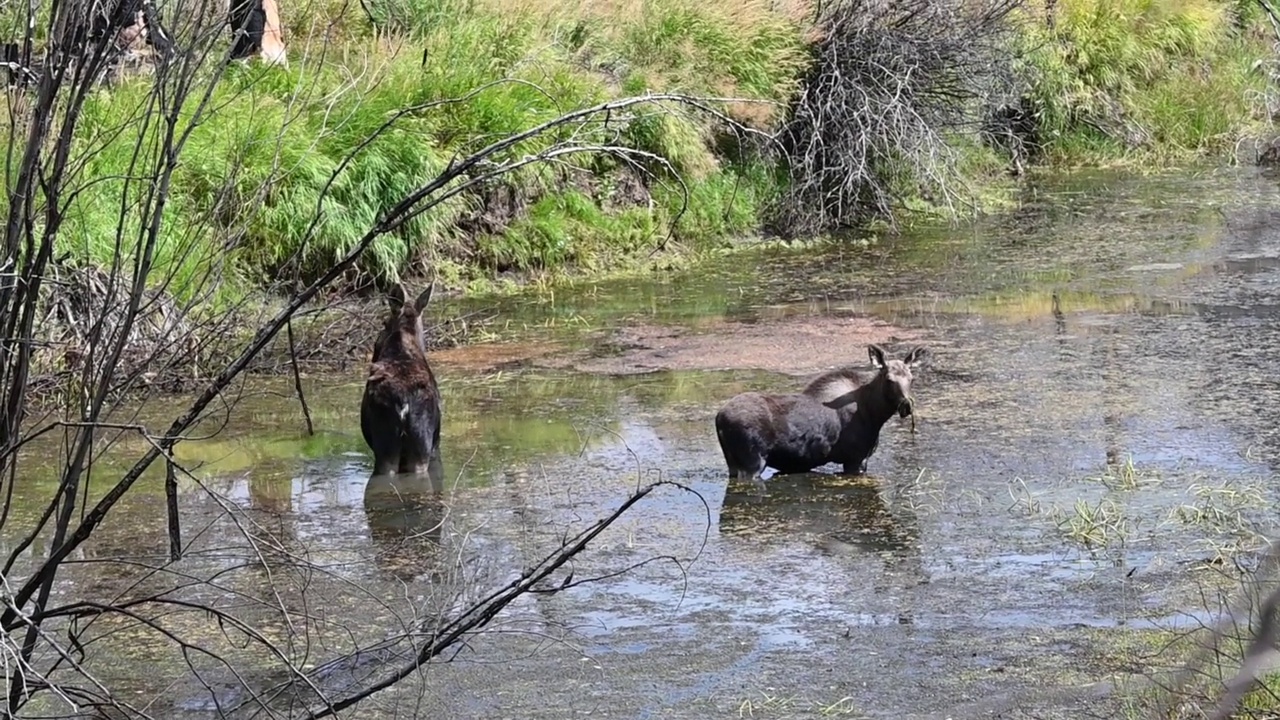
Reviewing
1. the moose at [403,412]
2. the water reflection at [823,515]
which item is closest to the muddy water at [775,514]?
the water reflection at [823,515]

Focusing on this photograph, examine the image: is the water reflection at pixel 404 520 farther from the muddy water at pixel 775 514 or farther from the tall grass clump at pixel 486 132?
the tall grass clump at pixel 486 132

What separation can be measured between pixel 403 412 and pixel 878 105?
9338mm

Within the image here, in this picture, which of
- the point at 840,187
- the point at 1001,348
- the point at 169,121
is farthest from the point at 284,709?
the point at 840,187

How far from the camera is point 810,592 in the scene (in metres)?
7.01

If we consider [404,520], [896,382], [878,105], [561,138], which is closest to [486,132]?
[561,138]

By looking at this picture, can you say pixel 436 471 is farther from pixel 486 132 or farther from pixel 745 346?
pixel 486 132

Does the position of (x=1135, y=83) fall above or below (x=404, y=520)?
above

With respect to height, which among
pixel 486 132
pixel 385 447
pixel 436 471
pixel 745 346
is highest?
pixel 486 132

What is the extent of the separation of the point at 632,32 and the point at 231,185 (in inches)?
526

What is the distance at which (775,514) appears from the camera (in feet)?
27.0

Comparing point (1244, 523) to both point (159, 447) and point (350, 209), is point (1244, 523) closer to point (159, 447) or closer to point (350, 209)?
point (159, 447)

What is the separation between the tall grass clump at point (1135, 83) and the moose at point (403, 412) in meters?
14.2

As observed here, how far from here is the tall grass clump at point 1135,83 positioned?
867 inches

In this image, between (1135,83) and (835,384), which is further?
(1135,83)
